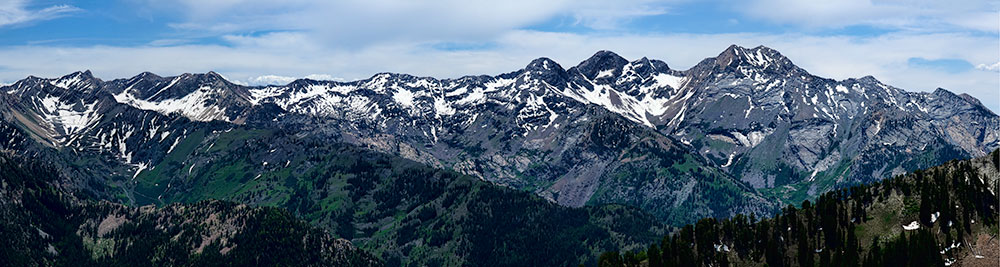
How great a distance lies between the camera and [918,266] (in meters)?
198

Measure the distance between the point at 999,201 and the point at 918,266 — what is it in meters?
22.7

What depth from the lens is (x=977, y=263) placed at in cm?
19750

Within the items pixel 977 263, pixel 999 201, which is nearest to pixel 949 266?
pixel 977 263

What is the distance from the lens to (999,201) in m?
196

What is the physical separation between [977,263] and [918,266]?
1318 cm

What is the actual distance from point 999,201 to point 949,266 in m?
18.1

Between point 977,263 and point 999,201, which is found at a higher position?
point 999,201

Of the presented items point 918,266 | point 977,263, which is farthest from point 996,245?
point 918,266

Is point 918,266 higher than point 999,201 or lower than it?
lower

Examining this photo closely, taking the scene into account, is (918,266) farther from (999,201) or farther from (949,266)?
(999,201)

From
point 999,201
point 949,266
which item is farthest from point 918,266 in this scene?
point 999,201

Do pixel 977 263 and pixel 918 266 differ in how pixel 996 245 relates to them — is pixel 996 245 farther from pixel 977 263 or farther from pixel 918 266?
pixel 918 266

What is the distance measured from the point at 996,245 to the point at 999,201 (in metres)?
11.0

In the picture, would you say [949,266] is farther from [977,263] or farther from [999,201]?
[999,201]
